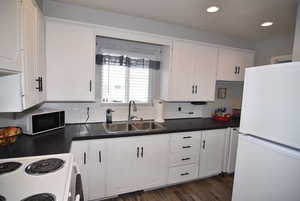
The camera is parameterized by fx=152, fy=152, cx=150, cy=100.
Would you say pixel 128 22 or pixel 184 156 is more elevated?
pixel 128 22

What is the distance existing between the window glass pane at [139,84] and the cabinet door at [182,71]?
0.48m

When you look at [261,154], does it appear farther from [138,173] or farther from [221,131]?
[138,173]

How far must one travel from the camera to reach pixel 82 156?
1729mm

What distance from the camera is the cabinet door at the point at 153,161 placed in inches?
78.9

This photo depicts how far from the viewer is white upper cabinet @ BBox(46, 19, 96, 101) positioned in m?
1.78

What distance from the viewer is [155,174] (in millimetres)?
2105

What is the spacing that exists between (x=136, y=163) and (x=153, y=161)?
0.78 feet

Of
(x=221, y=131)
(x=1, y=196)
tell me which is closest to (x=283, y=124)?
(x=221, y=131)

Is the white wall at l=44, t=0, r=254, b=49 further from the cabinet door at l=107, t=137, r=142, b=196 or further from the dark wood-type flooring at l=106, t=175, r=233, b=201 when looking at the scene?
the dark wood-type flooring at l=106, t=175, r=233, b=201

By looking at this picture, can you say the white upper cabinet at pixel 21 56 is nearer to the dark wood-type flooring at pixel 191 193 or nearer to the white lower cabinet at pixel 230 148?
the dark wood-type flooring at pixel 191 193

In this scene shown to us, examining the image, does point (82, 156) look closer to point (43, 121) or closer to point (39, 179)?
point (43, 121)

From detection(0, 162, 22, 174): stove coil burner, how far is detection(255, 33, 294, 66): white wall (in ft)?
12.9

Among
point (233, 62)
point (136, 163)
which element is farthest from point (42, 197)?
point (233, 62)

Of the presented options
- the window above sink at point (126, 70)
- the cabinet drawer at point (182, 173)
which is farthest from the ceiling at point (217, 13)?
the cabinet drawer at point (182, 173)
